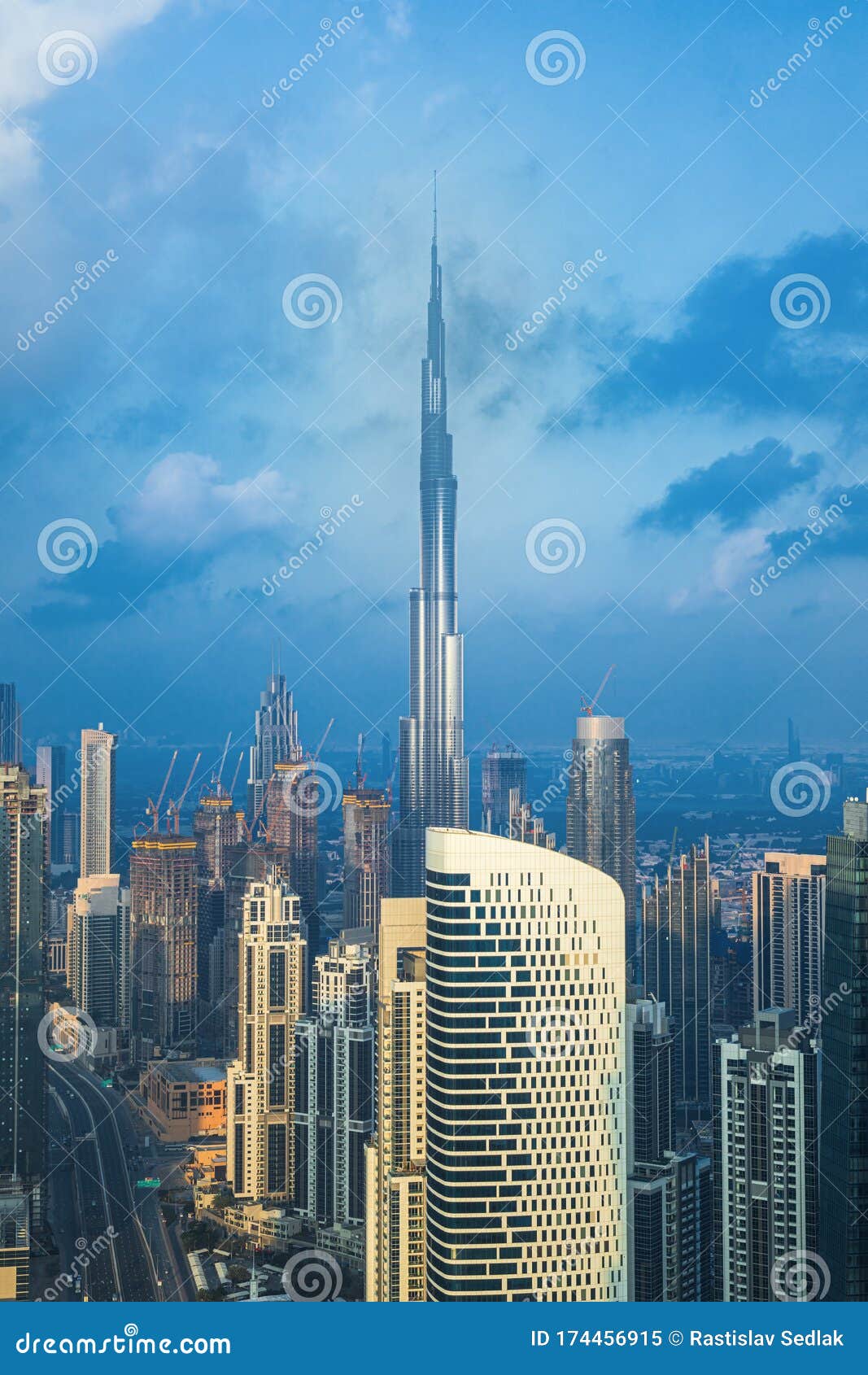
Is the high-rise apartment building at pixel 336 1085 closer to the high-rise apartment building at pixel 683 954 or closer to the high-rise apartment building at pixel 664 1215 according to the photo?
the high-rise apartment building at pixel 683 954

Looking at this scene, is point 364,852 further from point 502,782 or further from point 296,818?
point 502,782

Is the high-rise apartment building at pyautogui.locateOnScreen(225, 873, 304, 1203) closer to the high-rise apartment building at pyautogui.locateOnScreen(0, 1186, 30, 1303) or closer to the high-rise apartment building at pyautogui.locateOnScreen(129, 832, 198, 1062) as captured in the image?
the high-rise apartment building at pyautogui.locateOnScreen(129, 832, 198, 1062)

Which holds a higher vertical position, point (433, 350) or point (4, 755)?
point (433, 350)

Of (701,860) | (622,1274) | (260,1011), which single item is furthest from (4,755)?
(622,1274)

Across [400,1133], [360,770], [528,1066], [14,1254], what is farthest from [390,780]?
[528,1066]

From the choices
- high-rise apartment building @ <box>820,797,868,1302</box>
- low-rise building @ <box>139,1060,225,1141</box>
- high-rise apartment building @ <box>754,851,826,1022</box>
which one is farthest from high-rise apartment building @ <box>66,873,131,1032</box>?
high-rise apartment building @ <box>820,797,868,1302</box>

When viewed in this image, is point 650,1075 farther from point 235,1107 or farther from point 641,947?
point 235,1107
